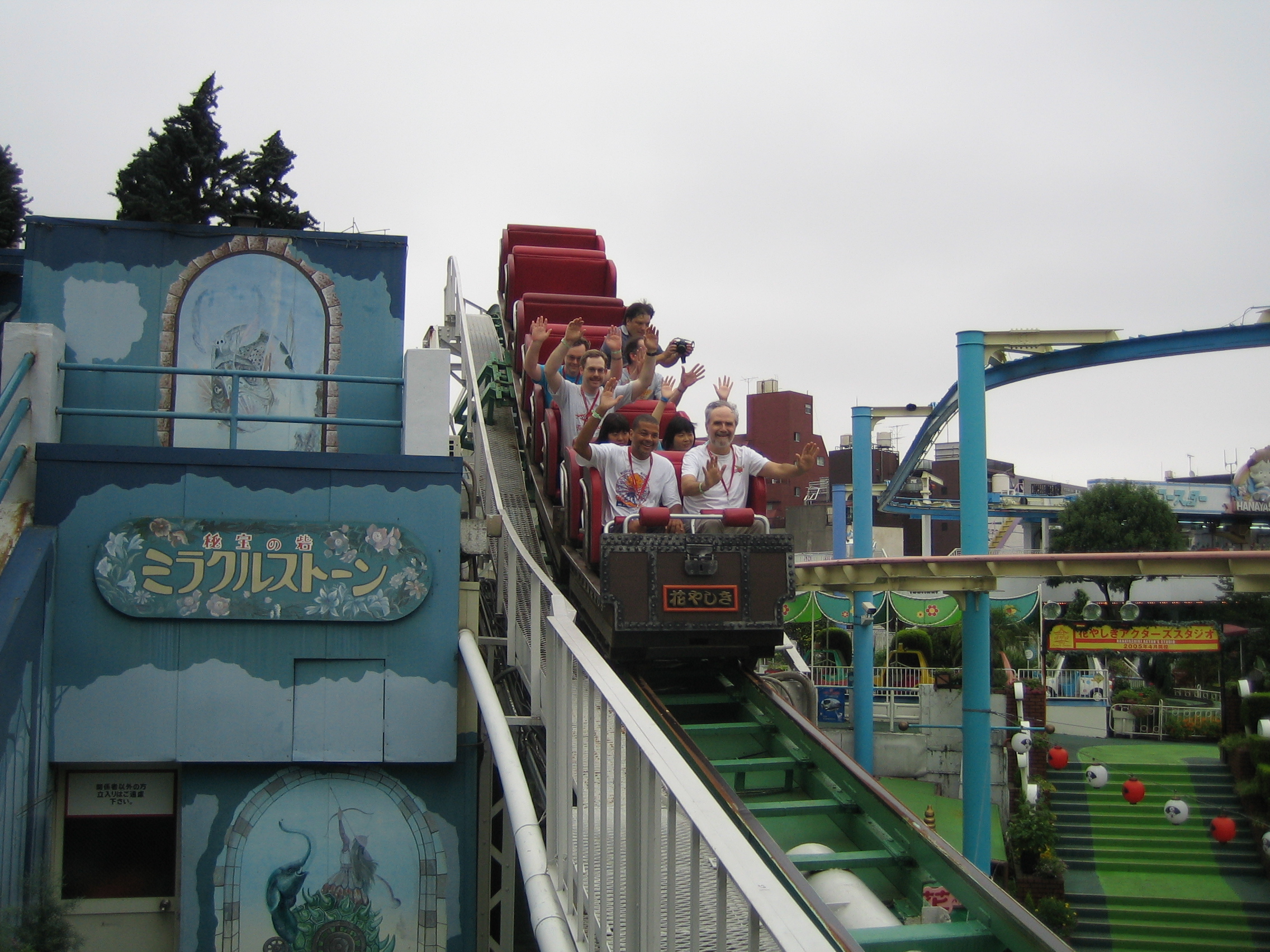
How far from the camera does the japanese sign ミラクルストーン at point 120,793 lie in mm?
7238

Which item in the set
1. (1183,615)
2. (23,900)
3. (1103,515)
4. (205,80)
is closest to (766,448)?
(1103,515)

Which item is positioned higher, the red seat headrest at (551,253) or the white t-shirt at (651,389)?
the red seat headrest at (551,253)

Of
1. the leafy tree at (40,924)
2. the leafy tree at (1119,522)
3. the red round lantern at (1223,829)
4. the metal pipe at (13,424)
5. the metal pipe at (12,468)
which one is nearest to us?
the leafy tree at (40,924)

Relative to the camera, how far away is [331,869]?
23.9 ft

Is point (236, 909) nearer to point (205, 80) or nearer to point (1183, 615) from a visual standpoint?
point (205, 80)

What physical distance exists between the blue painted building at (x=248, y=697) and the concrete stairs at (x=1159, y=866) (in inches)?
525

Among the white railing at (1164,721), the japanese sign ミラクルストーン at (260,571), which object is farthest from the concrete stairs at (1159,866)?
the japanese sign ミラクルストーン at (260,571)

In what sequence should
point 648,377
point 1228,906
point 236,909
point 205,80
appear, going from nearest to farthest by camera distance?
point 236,909
point 648,377
point 205,80
point 1228,906

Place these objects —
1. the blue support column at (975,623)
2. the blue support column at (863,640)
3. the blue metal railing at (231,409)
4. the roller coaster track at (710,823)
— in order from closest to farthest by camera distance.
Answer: the roller coaster track at (710,823) → the blue metal railing at (231,409) → the blue support column at (975,623) → the blue support column at (863,640)

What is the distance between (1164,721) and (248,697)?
23.9 m

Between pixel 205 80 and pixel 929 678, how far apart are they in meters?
21.5

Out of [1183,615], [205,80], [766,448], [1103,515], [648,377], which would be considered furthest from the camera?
[766,448]

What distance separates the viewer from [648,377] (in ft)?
29.3

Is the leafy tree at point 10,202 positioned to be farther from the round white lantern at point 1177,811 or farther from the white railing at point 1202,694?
the white railing at point 1202,694
